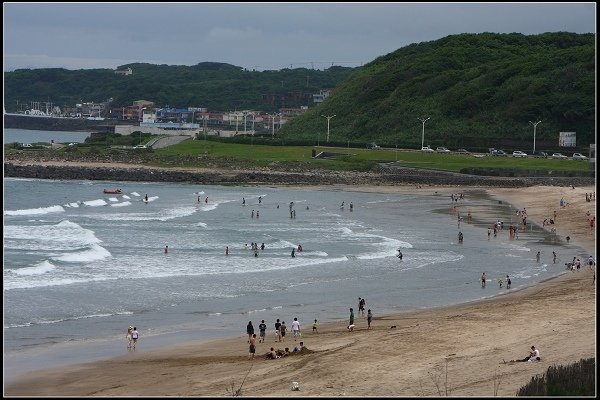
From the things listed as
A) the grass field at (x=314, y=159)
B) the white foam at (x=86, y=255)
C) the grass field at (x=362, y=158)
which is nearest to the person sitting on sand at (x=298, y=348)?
the white foam at (x=86, y=255)

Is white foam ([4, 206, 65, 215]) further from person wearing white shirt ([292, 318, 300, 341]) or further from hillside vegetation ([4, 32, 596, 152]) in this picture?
hillside vegetation ([4, 32, 596, 152])

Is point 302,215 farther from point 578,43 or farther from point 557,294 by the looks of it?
point 578,43

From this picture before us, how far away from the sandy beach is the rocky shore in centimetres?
4852

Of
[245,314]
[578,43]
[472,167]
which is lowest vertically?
[245,314]

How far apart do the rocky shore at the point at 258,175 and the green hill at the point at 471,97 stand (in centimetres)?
1866

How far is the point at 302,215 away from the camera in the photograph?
182ft

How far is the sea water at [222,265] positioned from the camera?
2675 centimetres

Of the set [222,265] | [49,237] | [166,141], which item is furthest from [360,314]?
[166,141]

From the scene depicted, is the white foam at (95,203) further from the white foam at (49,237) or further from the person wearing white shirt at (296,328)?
the person wearing white shirt at (296,328)

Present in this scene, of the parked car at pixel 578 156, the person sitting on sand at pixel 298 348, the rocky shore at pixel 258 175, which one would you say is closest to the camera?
the person sitting on sand at pixel 298 348

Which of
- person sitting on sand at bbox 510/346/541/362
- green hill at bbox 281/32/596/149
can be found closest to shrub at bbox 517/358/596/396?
person sitting on sand at bbox 510/346/541/362

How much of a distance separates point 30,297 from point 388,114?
84.2 m

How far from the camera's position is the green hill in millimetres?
98125

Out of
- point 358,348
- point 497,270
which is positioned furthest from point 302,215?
point 358,348
